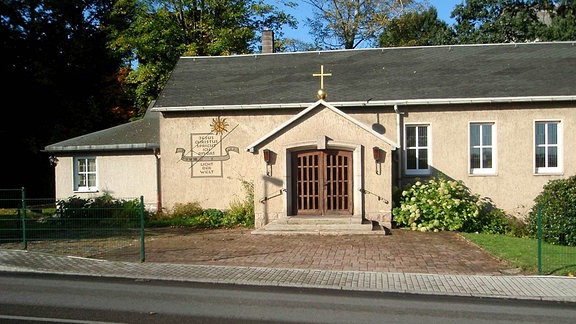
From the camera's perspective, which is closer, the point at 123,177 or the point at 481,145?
the point at 481,145

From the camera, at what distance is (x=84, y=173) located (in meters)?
21.6

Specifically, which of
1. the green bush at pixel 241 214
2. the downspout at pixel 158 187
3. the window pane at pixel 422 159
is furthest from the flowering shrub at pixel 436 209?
the downspout at pixel 158 187

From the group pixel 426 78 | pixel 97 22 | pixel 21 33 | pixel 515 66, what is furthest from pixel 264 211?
pixel 97 22

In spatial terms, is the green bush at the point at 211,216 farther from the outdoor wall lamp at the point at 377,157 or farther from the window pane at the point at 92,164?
the outdoor wall lamp at the point at 377,157

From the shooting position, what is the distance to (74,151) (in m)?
21.5

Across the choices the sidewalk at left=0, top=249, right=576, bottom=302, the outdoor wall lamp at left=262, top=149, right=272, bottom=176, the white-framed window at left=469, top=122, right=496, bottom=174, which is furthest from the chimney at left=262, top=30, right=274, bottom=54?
the sidewalk at left=0, top=249, right=576, bottom=302

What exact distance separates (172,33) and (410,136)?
1824 cm

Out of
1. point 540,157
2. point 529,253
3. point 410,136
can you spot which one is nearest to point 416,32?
Result: point 410,136

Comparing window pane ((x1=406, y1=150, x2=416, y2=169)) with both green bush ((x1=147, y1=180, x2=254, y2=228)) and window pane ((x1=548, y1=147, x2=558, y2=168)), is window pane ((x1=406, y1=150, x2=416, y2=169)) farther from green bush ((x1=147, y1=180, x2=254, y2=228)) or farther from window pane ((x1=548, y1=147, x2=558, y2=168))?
green bush ((x1=147, y1=180, x2=254, y2=228))

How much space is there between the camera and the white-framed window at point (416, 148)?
19.2 metres

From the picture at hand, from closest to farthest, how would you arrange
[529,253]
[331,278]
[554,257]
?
[331,278] → [554,257] → [529,253]

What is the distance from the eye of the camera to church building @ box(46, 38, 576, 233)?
17391 millimetres

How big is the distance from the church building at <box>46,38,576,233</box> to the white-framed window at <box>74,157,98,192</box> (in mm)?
47

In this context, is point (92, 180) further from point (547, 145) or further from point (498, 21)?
point (498, 21)
